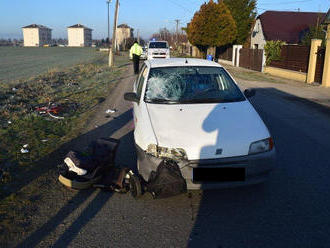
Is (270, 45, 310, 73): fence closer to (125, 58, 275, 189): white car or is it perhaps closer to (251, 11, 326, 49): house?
(251, 11, 326, 49): house

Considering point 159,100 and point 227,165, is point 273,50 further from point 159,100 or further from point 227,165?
point 227,165

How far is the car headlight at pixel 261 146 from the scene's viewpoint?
3.88 meters

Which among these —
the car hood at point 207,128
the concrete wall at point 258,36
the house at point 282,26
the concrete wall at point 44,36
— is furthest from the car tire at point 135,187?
the concrete wall at point 44,36

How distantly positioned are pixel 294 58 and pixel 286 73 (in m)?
1.19

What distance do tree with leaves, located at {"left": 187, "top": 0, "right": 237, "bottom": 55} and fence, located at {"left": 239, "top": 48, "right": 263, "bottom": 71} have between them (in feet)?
14.4

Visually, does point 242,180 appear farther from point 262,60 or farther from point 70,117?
point 262,60

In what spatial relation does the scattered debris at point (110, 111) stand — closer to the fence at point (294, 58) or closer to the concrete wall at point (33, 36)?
the fence at point (294, 58)

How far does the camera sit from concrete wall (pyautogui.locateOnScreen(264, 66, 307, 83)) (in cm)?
1872

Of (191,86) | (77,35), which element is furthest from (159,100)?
(77,35)

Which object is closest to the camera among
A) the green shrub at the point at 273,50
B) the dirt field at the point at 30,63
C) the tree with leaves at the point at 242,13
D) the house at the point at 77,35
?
the dirt field at the point at 30,63

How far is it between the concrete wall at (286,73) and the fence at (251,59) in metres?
1.83

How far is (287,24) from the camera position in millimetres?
35656

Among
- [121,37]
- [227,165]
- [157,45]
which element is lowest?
[227,165]

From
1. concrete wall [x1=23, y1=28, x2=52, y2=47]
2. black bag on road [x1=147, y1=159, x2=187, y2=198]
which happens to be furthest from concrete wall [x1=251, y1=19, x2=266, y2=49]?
concrete wall [x1=23, y1=28, x2=52, y2=47]
